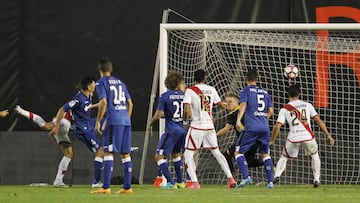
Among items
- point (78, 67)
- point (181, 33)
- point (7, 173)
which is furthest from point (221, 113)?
point (7, 173)

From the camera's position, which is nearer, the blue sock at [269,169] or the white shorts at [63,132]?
the blue sock at [269,169]

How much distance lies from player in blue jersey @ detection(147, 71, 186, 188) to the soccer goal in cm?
332

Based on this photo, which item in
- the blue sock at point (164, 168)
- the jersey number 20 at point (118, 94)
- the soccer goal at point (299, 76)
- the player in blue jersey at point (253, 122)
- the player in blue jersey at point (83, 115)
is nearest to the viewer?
the jersey number 20 at point (118, 94)

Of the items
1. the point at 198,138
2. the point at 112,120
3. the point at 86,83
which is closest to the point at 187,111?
the point at 198,138

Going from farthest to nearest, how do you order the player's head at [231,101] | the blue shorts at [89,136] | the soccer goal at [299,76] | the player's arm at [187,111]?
the soccer goal at [299,76] → the player's head at [231,101] → the blue shorts at [89,136] → the player's arm at [187,111]

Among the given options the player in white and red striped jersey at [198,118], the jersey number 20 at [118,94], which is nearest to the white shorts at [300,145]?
the player in white and red striped jersey at [198,118]

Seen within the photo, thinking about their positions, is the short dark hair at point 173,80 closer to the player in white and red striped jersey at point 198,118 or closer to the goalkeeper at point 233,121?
the player in white and red striped jersey at point 198,118

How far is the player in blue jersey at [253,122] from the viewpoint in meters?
16.8

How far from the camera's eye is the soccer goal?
66.9ft

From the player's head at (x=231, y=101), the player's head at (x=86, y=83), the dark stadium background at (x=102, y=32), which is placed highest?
the dark stadium background at (x=102, y=32)

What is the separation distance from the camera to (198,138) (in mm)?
16469

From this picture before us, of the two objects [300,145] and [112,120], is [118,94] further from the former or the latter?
[300,145]

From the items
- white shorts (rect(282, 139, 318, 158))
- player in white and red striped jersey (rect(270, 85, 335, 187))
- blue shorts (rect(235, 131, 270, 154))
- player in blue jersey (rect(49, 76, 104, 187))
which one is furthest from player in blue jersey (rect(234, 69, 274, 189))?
player in blue jersey (rect(49, 76, 104, 187))

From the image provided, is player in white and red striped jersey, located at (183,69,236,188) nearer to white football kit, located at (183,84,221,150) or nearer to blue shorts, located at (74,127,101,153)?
white football kit, located at (183,84,221,150)
